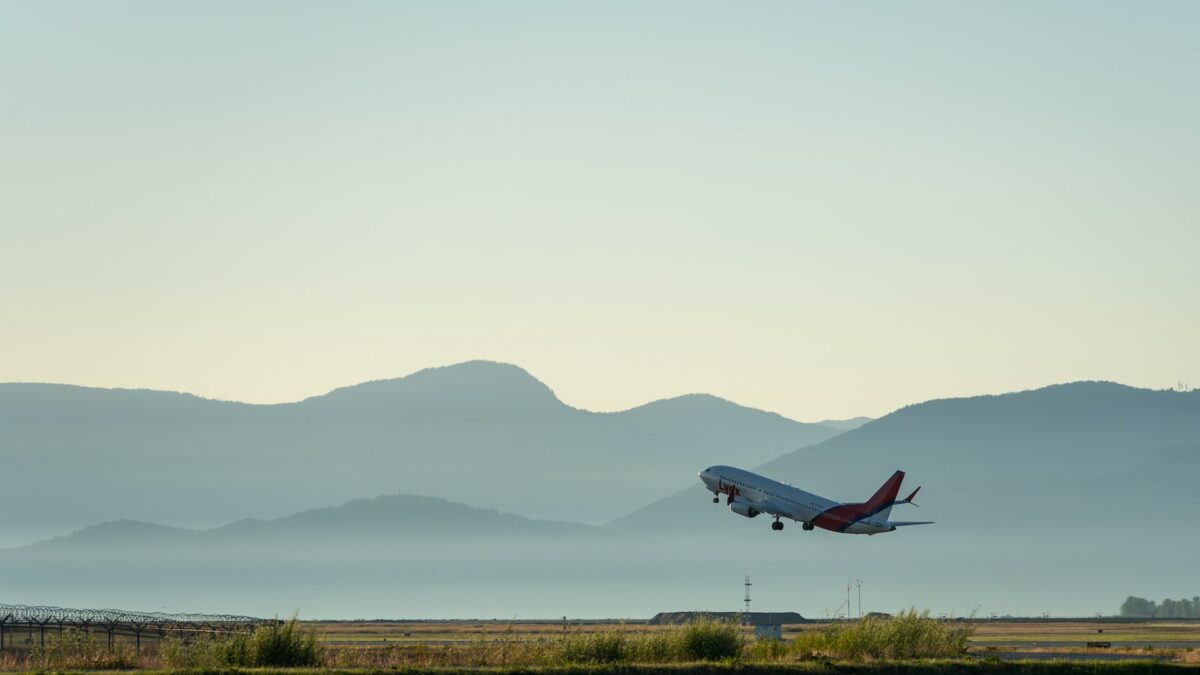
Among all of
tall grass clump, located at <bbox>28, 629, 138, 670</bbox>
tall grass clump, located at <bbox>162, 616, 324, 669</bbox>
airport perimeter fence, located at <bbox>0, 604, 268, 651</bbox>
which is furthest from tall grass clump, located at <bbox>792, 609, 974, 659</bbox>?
tall grass clump, located at <bbox>28, 629, 138, 670</bbox>

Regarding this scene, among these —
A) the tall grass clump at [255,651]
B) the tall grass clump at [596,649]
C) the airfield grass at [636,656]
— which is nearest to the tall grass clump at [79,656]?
the airfield grass at [636,656]

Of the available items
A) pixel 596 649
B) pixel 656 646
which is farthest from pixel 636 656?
pixel 596 649

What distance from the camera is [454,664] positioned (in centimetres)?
10669

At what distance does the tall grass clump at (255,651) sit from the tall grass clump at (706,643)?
19715 mm

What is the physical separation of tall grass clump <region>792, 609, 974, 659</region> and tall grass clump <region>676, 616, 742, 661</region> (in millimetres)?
5089

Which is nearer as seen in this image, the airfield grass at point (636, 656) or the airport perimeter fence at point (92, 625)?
the airfield grass at point (636, 656)

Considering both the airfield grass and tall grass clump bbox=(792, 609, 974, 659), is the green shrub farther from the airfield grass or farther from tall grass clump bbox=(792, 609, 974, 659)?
tall grass clump bbox=(792, 609, 974, 659)

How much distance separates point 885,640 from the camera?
10838 cm

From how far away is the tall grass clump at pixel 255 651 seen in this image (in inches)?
3927

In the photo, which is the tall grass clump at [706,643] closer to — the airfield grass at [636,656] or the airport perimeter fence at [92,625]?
the airfield grass at [636,656]

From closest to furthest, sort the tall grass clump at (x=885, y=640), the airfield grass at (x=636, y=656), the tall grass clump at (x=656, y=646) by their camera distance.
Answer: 1. the airfield grass at (x=636, y=656)
2. the tall grass clump at (x=656, y=646)
3. the tall grass clump at (x=885, y=640)

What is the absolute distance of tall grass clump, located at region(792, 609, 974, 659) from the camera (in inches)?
4257

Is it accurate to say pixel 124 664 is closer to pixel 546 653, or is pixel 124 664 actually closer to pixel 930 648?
pixel 546 653

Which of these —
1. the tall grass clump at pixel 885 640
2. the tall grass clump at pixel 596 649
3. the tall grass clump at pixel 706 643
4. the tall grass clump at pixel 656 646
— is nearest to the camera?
the tall grass clump at pixel 596 649
